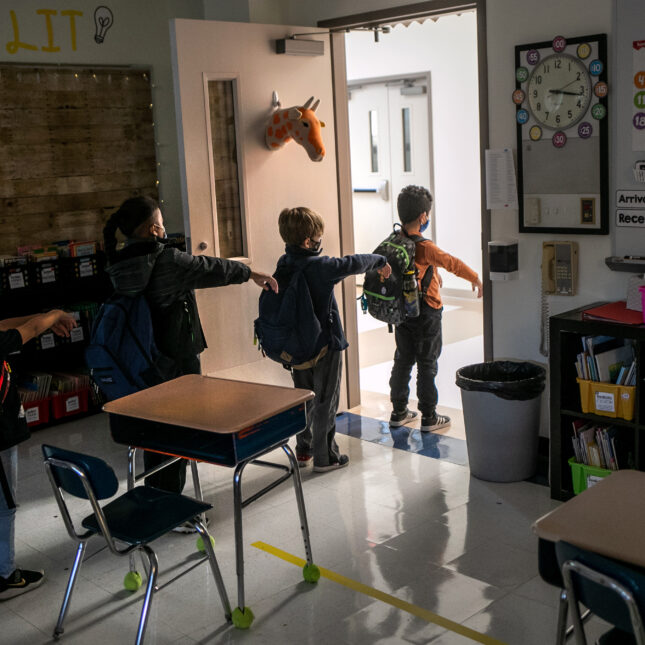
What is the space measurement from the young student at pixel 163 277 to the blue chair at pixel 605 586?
2179 mm

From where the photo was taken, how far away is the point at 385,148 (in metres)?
9.67

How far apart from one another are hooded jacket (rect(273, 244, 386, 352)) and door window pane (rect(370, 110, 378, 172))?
18.3 feet

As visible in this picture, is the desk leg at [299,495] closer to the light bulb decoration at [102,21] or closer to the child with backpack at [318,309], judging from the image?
the child with backpack at [318,309]

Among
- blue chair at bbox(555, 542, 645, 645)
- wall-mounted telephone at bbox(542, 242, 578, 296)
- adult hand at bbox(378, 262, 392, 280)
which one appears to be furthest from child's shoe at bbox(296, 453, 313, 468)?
blue chair at bbox(555, 542, 645, 645)

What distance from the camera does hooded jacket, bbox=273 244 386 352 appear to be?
170 inches

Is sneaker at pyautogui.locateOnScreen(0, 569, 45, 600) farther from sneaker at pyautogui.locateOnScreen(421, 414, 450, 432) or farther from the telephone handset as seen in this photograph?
the telephone handset

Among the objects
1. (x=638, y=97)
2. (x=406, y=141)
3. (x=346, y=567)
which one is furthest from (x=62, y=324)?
(x=406, y=141)

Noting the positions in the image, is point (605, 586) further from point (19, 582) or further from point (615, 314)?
point (19, 582)

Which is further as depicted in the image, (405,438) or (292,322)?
(405,438)

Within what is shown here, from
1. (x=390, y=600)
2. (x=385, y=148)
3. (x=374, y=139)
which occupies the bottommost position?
(x=390, y=600)

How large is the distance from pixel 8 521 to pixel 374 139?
23.6ft

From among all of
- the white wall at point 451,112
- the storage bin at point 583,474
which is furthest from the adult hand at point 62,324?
the white wall at point 451,112

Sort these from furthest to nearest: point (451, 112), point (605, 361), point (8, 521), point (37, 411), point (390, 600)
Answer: point (451, 112), point (37, 411), point (605, 361), point (8, 521), point (390, 600)

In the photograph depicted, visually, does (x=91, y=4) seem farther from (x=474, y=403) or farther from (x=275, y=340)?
(x=474, y=403)
